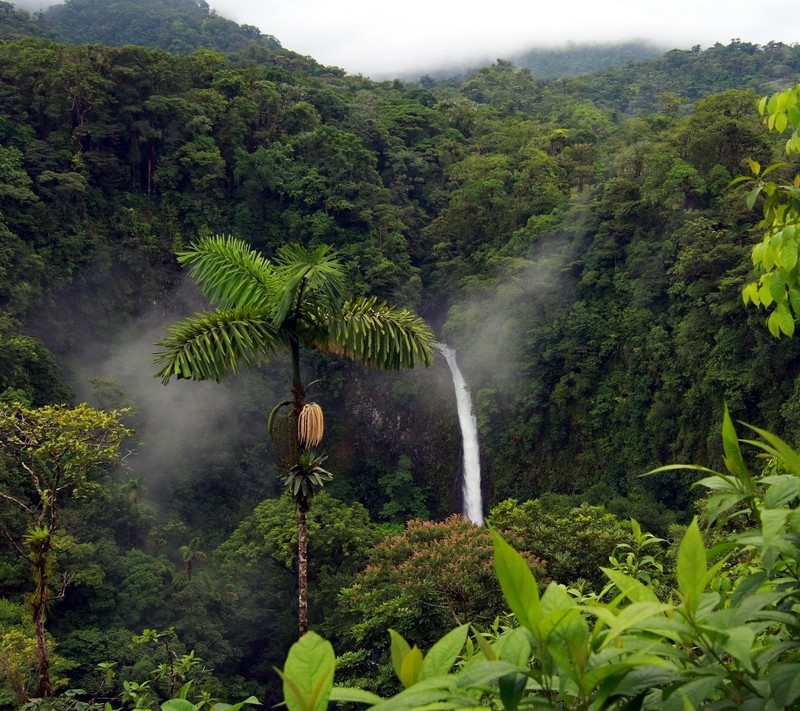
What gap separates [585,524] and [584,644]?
8.60 metres

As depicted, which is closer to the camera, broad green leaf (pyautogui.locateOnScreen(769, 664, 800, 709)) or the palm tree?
broad green leaf (pyautogui.locateOnScreen(769, 664, 800, 709))

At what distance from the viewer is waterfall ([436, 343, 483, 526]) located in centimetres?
1742

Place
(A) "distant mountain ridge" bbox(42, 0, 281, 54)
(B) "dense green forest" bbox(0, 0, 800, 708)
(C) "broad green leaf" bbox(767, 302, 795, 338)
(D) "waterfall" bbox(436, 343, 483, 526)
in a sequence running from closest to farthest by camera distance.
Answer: (C) "broad green leaf" bbox(767, 302, 795, 338) → (B) "dense green forest" bbox(0, 0, 800, 708) → (D) "waterfall" bbox(436, 343, 483, 526) → (A) "distant mountain ridge" bbox(42, 0, 281, 54)

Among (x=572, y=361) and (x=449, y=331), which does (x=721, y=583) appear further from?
(x=449, y=331)

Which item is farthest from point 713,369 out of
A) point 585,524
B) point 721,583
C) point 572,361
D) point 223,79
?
point 223,79

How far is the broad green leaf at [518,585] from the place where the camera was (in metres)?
0.69

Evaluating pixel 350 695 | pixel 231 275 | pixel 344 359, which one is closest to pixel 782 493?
pixel 350 695

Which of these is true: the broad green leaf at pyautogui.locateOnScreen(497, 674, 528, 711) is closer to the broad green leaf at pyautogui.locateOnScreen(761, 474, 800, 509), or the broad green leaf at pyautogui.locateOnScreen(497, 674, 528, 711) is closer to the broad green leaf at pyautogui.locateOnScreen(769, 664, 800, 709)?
the broad green leaf at pyautogui.locateOnScreen(769, 664, 800, 709)

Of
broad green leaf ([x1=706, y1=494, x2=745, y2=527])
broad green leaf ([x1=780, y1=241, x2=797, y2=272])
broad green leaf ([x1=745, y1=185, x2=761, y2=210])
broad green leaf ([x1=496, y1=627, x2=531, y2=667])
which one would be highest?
broad green leaf ([x1=745, y1=185, x2=761, y2=210])

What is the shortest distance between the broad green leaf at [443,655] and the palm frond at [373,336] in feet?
14.4

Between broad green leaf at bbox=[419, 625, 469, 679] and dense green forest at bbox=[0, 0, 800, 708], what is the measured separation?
6270mm

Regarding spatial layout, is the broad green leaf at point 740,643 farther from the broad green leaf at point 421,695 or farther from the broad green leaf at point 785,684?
the broad green leaf at point 421,695

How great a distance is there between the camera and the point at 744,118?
1541 centimetres

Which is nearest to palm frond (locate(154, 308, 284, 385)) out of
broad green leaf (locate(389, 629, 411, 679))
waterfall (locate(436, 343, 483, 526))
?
broad green leaf (locate(389, 629, 411, 679))
